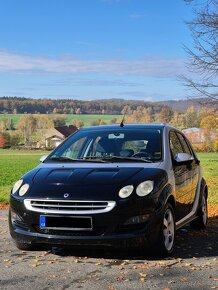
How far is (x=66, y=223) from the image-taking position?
5395 mm

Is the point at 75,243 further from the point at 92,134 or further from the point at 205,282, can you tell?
the point at 92,134

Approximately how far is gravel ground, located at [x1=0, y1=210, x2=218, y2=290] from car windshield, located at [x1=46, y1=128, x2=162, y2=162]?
4.13 ft

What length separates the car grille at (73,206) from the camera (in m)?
5.30

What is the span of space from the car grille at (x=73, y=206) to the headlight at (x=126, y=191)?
141 millimetres

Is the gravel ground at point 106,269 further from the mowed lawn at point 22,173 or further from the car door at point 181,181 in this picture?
the mowed lawn at point 22,173

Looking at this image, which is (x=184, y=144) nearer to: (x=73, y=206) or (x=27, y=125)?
(x=73, y=206)

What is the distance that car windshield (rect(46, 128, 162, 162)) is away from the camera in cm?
647

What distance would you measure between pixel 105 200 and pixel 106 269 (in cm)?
73

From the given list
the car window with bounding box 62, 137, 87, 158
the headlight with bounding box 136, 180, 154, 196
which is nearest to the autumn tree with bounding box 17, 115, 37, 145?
the car window with bounding box 62, 137, 87, 158

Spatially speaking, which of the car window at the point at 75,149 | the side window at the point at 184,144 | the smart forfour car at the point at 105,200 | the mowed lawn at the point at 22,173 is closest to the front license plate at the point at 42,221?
the smart forfour car at the point at 105,200

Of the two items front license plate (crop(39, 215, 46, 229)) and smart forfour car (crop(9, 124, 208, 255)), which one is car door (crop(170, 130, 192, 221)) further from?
front license plate (crop(39, 215, 46, 229))

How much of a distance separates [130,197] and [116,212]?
0.77ft

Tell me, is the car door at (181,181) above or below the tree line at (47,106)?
below

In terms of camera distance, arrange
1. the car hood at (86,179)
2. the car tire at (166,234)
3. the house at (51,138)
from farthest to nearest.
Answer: the house at (51,138)
the car tire at (166,234)
the car hood at (86,179)
